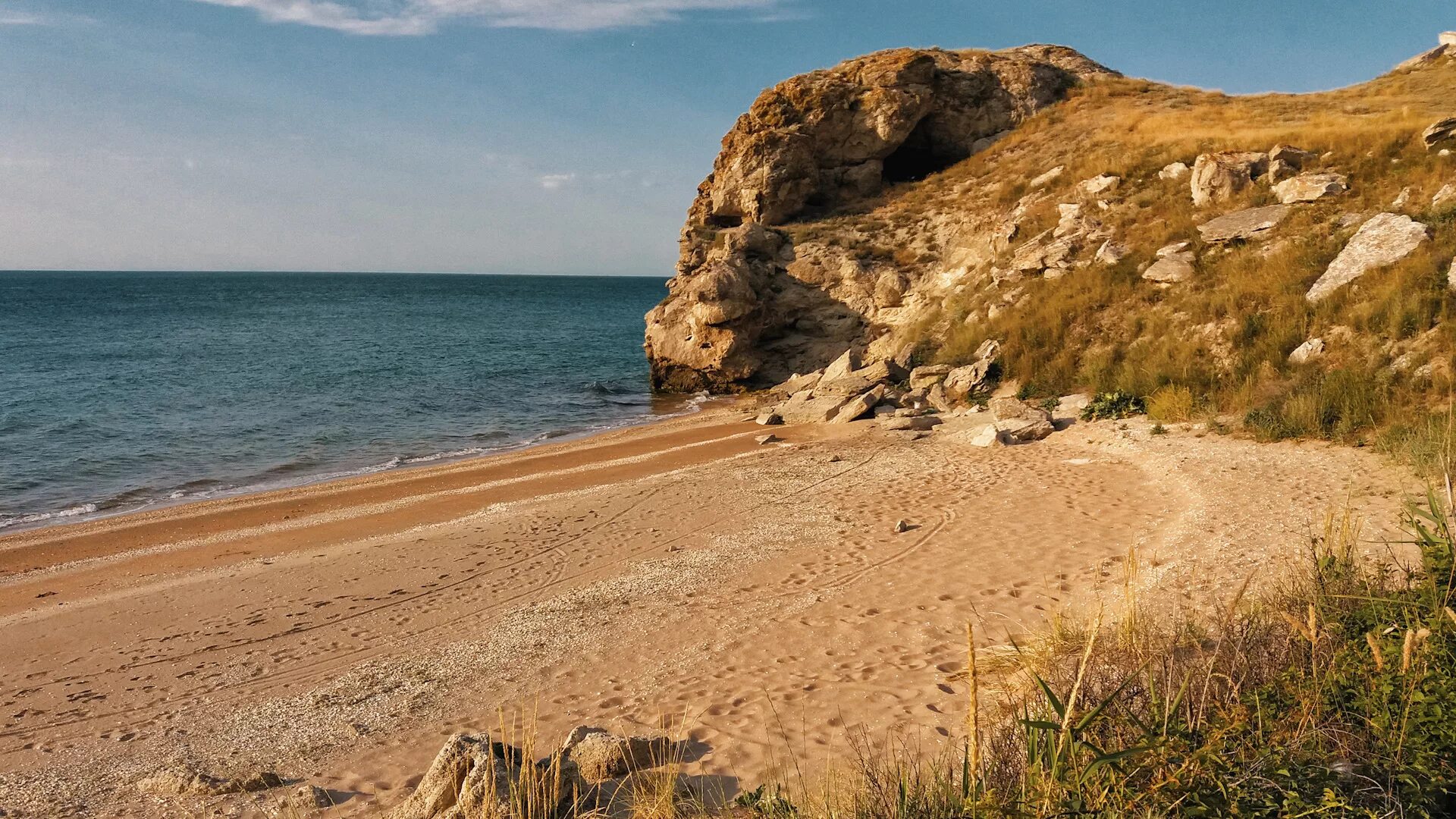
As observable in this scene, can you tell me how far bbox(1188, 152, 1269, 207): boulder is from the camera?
65.7 feet

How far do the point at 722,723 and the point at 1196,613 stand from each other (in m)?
3.92

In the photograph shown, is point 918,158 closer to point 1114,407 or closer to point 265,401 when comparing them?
point 1114,407

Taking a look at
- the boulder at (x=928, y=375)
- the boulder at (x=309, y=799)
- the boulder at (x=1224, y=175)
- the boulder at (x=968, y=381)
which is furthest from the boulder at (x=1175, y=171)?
the boulder at (x=309, y=799)

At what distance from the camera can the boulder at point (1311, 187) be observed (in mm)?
17766

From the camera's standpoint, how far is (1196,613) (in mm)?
6570

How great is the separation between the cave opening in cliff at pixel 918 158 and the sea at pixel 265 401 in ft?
48.8

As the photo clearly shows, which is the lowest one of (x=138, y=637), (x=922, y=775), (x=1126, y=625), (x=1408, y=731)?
(x=138, y=637)

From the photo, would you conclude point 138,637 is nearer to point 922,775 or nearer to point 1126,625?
point 922,775

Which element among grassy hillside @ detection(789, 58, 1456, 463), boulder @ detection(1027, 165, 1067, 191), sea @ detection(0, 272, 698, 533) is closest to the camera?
grassy hillside @ detection(789, 58, 1456, 463)

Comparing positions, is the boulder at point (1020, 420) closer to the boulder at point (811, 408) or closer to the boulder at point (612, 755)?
the boulder at point (811, 408)

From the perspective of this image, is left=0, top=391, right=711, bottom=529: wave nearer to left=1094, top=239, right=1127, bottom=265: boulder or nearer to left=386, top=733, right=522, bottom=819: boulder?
left=1094, top=239, right=1127, bottom=265: boulder

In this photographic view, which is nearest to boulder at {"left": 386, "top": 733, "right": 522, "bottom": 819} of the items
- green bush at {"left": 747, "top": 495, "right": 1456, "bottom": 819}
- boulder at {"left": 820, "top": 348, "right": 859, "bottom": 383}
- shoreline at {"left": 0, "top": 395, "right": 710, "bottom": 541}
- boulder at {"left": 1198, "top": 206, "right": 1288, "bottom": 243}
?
green bush at {"left": 747, "top": 495, "right": 1456, "bottom": 819}

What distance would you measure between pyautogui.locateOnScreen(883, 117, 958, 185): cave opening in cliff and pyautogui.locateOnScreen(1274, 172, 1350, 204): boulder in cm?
1842

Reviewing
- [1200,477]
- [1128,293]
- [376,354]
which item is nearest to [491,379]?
[376,354]
